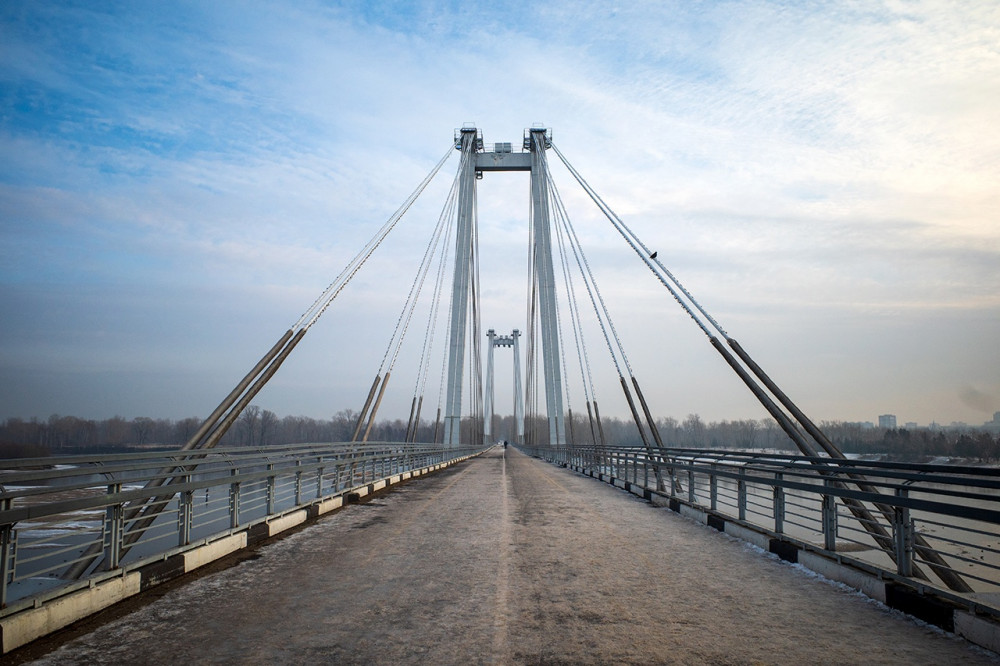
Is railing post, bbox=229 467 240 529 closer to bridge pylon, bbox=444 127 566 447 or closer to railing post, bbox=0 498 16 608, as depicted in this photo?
railing post, bbox=0 498 16 608

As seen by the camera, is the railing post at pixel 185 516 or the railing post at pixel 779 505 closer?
the railing post at pixel 185 516

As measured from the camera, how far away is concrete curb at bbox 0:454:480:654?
183 inches

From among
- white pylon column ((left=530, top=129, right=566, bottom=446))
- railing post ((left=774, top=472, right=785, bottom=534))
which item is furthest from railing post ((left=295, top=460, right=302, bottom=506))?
white pylon column ((left=530, top=129, right=566, bottom=446))

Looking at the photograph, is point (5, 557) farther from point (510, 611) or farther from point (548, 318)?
point (548, 318)

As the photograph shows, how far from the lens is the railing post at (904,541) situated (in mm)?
5840

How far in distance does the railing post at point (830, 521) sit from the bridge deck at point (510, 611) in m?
0.56

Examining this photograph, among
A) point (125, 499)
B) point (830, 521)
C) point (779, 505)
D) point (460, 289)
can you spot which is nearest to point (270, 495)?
point (125, 499)

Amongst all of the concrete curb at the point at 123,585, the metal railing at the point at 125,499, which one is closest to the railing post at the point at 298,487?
the metal railing at the point at 125,499

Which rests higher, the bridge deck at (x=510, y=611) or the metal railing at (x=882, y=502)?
the metal railing at (x=882, y=502)

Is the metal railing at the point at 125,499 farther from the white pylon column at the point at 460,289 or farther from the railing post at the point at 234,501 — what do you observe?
the white pylon column at the point at 460,289

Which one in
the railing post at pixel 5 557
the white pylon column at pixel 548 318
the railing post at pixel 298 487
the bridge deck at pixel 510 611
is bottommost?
the bridge deck at pixel 510 611

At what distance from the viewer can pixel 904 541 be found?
5891mm

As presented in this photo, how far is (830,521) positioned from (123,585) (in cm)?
722

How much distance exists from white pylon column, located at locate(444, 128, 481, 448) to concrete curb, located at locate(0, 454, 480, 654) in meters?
27.2
